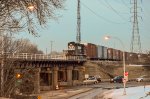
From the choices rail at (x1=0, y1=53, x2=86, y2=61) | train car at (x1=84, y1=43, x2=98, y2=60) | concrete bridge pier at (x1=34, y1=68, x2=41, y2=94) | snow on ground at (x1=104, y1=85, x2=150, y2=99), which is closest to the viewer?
snow on ground at (x1=104, y1=85, x2=150, y2=99)

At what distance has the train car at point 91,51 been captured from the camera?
4601 inches

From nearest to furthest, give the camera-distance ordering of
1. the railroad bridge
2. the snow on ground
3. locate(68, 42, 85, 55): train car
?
1. the snow on ground
2. the railroad bridge
3. locate(68, 42, 85, 55): train car

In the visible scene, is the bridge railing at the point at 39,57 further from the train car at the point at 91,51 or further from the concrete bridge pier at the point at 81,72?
the train car at the point at 91,51

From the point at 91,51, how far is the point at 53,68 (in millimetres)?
20973

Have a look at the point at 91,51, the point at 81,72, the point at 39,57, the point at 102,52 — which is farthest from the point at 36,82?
the point at 102,52

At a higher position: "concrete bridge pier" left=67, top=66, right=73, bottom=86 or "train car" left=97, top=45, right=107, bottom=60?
"train car" left=97, top=45, right=107, bottom=60

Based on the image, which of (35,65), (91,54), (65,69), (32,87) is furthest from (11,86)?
(91,54)

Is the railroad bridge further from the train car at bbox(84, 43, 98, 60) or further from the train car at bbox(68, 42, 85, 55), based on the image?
the train car at bbox(84, 43, 98, 60)

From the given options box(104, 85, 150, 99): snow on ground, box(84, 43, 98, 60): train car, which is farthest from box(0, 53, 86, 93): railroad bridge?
box(104, 85, 150, 99): snow on ground

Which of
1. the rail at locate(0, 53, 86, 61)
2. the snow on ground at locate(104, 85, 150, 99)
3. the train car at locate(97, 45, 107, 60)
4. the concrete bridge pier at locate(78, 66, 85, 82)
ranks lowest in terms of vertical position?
the snow on ground at locate(104, 85, 150, 99)

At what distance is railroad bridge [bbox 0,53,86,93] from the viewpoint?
8622 centimetres

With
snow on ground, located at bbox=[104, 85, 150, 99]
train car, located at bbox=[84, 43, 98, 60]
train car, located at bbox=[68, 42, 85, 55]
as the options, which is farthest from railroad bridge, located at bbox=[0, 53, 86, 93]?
snow on ground, located at bbox=[104, 85, 150, 99]

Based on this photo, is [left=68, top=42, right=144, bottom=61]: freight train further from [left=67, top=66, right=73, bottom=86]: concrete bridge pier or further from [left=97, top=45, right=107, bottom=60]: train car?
[left=67, top=66, right=73, bottom=86]: concrete bridge pier

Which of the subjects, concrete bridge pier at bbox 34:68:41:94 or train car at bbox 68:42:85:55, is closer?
concrete bridge pier at bbox 34:68:41:94
